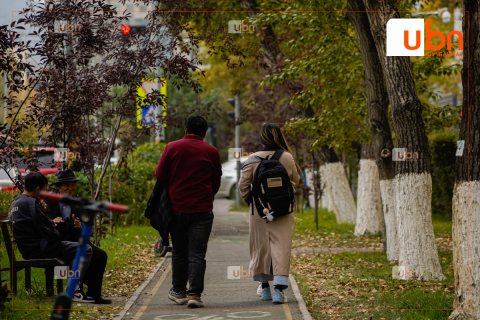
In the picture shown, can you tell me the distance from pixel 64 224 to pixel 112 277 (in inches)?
68.4

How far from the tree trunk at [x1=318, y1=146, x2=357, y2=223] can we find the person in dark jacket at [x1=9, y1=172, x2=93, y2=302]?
30.8 feet

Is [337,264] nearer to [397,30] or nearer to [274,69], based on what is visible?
[397,30]

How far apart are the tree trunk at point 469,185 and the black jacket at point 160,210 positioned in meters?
3.02

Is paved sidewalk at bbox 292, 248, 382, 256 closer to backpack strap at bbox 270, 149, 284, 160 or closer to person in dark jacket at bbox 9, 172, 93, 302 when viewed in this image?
backpack strap at bbox 270, 149, 284, 160

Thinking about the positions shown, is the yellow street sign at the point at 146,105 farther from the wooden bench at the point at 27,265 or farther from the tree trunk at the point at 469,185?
the tree trunk at the point at 469,185

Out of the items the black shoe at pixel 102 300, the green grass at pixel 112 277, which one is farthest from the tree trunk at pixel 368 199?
the black shoe at pixel 102 300

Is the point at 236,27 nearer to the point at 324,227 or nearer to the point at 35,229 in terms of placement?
the point at 324,227

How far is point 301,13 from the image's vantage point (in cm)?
1060

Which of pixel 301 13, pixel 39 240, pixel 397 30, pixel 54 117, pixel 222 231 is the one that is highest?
pixel 301 13

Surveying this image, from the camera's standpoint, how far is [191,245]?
249 inches

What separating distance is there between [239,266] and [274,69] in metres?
6.18

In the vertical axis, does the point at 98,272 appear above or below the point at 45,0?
below

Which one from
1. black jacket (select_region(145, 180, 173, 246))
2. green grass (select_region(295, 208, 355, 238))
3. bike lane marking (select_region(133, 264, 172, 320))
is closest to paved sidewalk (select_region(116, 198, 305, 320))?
bike lane marking (select_region(133, 264, 172, 320))

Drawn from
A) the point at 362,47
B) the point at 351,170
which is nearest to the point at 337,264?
the point at 362,47
